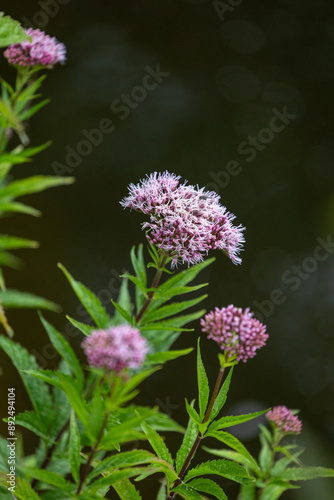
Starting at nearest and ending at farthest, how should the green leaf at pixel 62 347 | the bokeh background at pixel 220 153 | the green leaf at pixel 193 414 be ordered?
1. the green leaf at pixel 193 414
2. the green leaf at pixel 62 347
3. the bokeh background at pixel 220 153

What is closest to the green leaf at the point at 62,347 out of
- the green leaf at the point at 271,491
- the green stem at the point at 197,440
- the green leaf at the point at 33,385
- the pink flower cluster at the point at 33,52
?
the green leaf at the point at 33,385

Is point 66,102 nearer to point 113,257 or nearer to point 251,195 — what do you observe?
point 113,257

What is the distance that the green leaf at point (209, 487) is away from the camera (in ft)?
2.03

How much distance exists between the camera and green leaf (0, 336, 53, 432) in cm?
86

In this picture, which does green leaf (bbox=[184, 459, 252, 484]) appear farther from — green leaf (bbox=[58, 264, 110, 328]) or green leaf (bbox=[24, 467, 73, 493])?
green leaf (bbox=[58, 264, 110, 328])

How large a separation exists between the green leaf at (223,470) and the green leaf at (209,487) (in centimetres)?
1

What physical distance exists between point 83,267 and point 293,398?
3.46ft

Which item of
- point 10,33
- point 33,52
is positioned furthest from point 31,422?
point 33,52

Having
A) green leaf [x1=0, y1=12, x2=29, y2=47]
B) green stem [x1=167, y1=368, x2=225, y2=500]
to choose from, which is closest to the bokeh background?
green stem [x1=167, y1=368, x2=225, y2=500]

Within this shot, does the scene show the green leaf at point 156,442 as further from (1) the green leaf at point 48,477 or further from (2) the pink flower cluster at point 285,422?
(2) the pink flower cluster at point 285,422

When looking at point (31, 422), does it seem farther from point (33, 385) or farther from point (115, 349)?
point (115, 349)

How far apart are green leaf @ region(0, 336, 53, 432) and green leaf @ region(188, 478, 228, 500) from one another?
14.0 inches

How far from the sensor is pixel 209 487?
2.07ft

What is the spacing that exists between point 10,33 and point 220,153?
1.43 m
